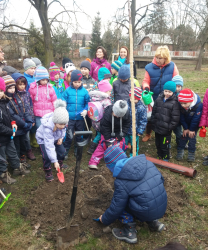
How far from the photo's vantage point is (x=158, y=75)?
458 cm

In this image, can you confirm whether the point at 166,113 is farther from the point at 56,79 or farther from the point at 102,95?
the point at 56,79

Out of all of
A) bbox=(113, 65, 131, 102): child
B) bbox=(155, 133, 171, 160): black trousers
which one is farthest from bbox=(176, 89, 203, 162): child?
bbox=(113, 65, 131, 102): child

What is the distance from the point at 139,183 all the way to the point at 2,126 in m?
2.36

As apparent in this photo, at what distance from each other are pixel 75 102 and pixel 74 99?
0.07 m

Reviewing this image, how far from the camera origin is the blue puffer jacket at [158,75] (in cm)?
453

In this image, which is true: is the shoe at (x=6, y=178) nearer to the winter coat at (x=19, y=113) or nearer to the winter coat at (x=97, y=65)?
the winter coat at (x=19, y=113)

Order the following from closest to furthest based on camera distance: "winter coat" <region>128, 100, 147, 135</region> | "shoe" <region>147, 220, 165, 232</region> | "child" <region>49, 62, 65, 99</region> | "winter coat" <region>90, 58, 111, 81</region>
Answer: "shoe" <region>147, 220, 165, 232</region>
"winter coat" <region>128, 100, 147, 135</region>
"child" <region>49, 62, 65, 99</region>
"winter coat" <region>90, 58, 111, 81</region>

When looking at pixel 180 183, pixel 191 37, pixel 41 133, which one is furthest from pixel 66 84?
pixel 191 37

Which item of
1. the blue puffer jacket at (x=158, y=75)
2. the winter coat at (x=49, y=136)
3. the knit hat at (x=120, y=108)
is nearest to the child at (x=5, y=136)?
the winter coat at (x=49, y=136)

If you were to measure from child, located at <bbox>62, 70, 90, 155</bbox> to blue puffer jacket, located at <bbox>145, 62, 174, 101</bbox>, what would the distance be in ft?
4.91

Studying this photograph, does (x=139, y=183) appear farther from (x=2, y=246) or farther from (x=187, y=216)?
(x=2, y=246)

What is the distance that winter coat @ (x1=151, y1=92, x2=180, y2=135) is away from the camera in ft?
13.2

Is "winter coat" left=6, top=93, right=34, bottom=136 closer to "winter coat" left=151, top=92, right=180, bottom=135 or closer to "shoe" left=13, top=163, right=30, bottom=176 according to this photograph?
"shoe" left=13, top=163, right=30, bottom=176

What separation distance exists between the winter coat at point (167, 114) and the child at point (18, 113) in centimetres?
249
